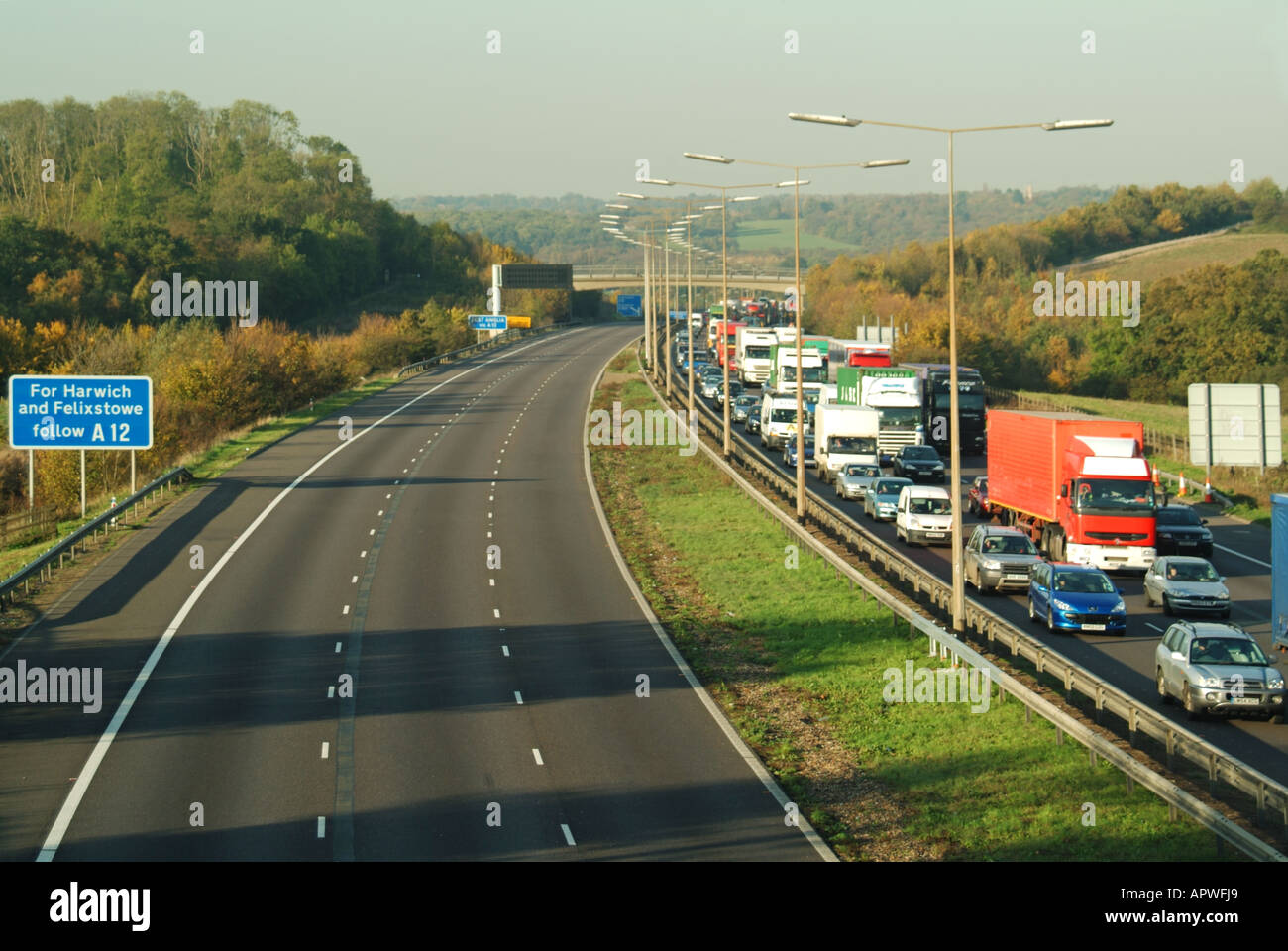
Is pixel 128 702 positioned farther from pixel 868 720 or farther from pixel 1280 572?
pixel 1280 572

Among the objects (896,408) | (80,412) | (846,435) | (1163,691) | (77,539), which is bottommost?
(1163,691)

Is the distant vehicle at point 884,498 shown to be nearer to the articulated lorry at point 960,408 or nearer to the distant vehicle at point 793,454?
the distant vehicle at point 793,454

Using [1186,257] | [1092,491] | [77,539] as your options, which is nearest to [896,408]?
[1092,491]

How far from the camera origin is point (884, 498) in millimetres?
45250

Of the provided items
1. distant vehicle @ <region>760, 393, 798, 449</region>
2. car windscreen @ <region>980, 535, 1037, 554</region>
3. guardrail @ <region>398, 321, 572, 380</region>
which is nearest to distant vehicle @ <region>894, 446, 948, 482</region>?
distant vehicle @ <region>760, 393, 798, 449</region>

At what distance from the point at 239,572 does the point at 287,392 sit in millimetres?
41893

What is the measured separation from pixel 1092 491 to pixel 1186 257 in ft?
442

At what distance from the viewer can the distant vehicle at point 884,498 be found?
44781 millimetres

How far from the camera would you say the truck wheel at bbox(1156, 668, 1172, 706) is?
79.8ft

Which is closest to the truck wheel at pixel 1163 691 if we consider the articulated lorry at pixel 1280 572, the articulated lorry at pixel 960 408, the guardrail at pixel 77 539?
the articulated lorry at pixel 1280 572

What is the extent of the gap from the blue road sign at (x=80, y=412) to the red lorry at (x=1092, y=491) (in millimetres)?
27339

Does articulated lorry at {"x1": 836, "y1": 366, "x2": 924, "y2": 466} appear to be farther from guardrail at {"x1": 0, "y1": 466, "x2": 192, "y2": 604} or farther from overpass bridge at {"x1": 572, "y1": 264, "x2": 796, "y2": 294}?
overpass bridge at {"x1": 572, "y1": 264, "x2": 796, "y2": 294}

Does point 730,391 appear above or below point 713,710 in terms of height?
above

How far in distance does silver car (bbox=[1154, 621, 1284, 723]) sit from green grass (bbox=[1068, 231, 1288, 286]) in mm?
130434
